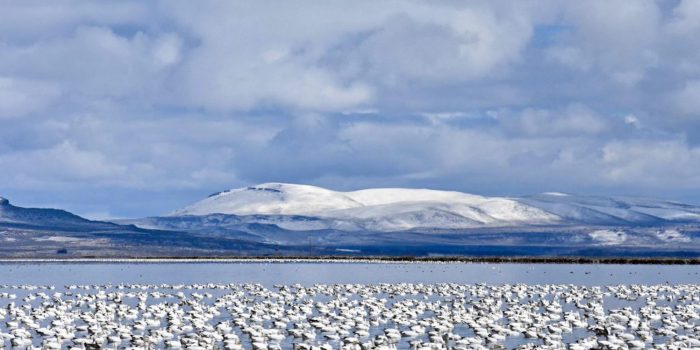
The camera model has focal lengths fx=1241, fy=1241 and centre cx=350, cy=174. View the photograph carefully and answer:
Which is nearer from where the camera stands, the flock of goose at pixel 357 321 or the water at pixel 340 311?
the flock of goose at pixel 357 321

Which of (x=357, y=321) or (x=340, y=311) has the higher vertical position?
(x=340, y=311)

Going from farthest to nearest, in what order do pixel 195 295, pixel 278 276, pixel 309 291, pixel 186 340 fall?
1. pixel 278 276
2. pixel 309 291
3. pixel 195 295
4. pixel 186 340

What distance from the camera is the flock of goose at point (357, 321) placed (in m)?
37.4

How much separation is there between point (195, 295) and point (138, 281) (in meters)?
24.9

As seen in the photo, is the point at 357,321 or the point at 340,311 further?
the point at 340,311

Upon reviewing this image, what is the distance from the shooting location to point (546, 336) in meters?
38.4

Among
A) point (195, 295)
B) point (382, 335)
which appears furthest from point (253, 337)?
point (195, 295)

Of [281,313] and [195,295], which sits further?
[195,295]

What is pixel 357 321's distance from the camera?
4306 cm

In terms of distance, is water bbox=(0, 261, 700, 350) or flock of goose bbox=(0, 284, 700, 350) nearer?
flock of goose bbox=(0, 284, 700, 350)

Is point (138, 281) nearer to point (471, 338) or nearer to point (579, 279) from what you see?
point (579, 279)

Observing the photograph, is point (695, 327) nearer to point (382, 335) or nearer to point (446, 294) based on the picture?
point (382, 335)

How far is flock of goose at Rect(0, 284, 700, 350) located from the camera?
37.4m

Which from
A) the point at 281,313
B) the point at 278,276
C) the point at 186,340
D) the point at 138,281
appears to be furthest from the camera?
the point at 278,276
